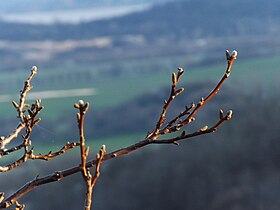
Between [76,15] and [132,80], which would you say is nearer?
[132,80]

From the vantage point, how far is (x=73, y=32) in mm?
18703

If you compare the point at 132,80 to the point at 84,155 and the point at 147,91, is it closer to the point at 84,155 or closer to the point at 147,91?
the point at 147,91

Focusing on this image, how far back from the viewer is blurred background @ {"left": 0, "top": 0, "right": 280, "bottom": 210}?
281 inches

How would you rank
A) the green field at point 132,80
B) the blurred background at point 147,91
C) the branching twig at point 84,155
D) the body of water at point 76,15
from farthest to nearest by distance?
the body of water at point 76,15, the green field at point 132,80, the blurred background at point 147,91, the branching twig at point 84,155

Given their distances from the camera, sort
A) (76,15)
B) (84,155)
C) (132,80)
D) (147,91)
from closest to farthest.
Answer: (84,155)
(147,91)
(132,80)
(76,15)

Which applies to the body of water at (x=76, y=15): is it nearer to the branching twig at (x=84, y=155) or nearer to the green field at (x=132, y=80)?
the green field at (x=132, y=80)

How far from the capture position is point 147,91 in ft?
44.0

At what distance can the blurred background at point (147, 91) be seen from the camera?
714 cm

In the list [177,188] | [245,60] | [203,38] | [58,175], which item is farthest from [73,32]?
[58,175]

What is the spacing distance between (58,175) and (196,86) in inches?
392

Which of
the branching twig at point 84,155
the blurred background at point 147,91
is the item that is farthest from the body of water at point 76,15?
the branching twig at point 84,155

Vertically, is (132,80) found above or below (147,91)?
above

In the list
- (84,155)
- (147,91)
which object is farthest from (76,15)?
(84,155)

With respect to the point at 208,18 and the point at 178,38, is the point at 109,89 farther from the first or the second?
the point at 178,38
